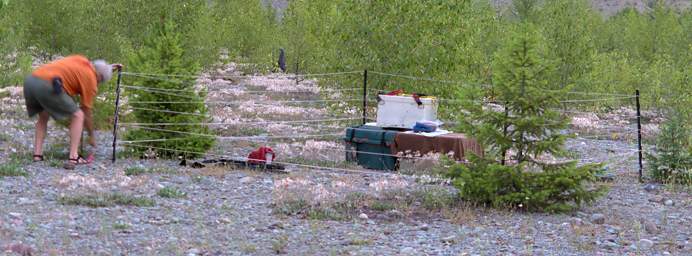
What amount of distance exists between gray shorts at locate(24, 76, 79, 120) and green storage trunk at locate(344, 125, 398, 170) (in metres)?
5.70

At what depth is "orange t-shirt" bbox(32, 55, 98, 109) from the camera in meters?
13.0

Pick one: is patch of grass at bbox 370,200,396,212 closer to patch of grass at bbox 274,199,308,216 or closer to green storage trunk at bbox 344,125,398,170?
patch of grass at bbox 274,199,308,216

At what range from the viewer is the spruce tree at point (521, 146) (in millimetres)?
12305

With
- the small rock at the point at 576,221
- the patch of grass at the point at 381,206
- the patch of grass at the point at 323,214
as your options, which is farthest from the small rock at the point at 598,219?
the patch of grass at the point at 323,214

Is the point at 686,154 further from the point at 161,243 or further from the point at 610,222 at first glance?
the point at 161,243

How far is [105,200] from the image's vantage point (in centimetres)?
1142

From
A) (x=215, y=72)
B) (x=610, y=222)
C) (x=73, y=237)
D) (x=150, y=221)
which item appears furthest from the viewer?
(x=215, y=72)

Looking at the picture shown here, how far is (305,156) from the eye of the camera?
61.8ft

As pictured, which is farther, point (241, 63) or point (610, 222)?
point (241, 63)

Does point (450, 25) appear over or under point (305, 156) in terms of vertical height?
over

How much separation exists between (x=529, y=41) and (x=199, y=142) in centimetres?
698

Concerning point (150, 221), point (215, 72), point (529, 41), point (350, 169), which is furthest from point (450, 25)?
point (215, 72)

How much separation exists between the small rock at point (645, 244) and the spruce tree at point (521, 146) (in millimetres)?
1735

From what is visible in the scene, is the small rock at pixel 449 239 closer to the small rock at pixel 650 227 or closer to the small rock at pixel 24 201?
the small rock at pixel 650 227
